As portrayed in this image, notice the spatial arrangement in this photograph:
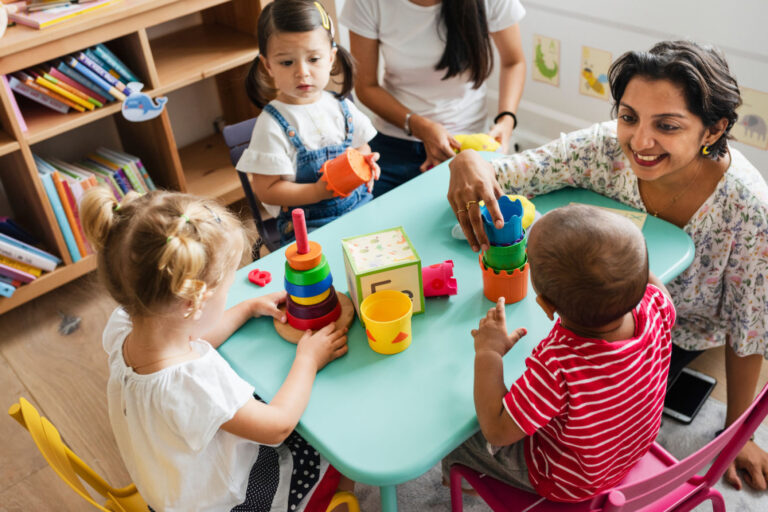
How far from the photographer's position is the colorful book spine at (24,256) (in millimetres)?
2322

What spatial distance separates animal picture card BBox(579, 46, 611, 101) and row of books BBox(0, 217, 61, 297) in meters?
2.22

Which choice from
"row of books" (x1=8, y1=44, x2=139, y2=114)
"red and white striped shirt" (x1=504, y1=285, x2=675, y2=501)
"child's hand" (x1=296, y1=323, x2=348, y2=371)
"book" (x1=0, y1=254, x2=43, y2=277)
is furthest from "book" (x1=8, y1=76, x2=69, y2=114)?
"red and white striped shirt" (x1=504, y1=285, x2=675, y2=501)

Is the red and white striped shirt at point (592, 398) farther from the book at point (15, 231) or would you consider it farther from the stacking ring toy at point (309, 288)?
the book at point (15, 231)

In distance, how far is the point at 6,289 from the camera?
7.66ft

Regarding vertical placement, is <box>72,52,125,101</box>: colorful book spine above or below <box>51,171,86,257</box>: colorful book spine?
above

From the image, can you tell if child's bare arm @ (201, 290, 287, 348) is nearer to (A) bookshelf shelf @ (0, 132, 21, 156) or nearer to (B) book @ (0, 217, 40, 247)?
(A) bookshelf shelf @ (0, 132, 21, 156)

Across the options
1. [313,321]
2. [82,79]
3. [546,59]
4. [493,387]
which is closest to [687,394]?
[493,387]

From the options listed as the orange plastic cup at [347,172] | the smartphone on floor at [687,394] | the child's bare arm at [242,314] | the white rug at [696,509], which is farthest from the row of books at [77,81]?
the smartphone on floor at [687,394]

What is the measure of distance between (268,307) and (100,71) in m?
1.49

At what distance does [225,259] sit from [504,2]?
1.46 metres

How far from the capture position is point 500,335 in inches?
45.4

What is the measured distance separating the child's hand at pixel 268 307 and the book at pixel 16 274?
Answer: 1449mm

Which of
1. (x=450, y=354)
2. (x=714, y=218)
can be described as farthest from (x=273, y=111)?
(x=714, y=218)

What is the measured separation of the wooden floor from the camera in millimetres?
1896
